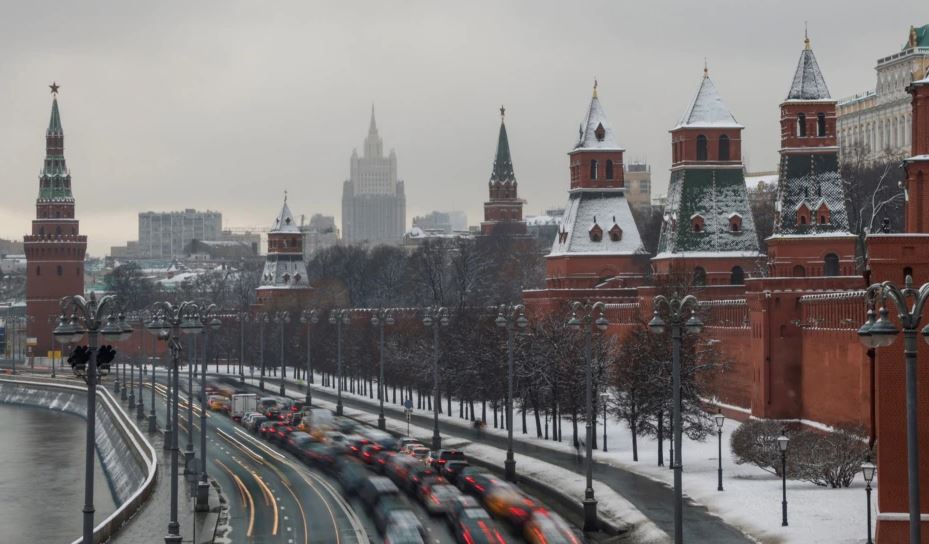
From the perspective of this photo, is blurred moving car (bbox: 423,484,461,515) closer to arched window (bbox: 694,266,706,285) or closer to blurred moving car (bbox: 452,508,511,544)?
blurred moving car (bbox: 452,508,511,544)

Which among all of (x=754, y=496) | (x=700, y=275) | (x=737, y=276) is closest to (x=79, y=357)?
(x=754, y=496)

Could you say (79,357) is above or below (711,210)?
below

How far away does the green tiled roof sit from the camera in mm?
87875

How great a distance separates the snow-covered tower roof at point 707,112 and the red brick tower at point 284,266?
7721 cm

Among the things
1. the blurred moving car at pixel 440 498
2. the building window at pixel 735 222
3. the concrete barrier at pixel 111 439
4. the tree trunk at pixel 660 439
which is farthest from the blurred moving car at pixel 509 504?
the building window at pixel 735 222

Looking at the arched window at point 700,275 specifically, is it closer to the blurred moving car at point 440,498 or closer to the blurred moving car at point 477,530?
the blurred moving car at point 440,498

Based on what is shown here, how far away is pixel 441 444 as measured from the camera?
6975cm

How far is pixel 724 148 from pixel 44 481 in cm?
3842

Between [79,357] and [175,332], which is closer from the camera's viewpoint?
[79,357]

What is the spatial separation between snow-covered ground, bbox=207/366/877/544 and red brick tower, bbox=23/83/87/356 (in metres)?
120

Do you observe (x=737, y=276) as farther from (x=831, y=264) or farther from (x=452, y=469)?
(x=452, y=469)

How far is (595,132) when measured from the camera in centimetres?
10475

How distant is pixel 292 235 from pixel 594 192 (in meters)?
68.8

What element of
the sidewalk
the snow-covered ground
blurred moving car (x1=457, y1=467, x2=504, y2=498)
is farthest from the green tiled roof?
the sidewalk
